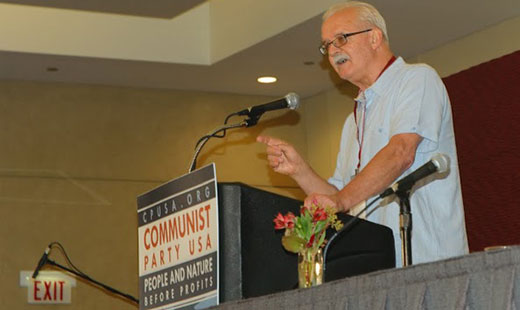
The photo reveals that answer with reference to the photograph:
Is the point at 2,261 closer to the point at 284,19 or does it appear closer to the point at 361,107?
the point at 284,19

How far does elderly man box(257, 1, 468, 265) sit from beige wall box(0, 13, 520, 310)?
418 centimetres

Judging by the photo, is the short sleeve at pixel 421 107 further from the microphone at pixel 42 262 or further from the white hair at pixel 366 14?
the microphone at pixel 42 262

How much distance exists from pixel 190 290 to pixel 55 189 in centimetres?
504

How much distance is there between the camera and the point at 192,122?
8.01m

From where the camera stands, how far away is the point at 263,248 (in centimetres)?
270

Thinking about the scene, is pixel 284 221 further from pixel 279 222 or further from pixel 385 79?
pixel 385 79

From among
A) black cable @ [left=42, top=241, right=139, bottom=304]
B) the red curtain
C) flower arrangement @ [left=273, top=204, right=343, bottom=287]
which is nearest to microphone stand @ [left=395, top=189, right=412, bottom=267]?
flower arrangement @ [left=273, top=204, right=343, bottom=287]

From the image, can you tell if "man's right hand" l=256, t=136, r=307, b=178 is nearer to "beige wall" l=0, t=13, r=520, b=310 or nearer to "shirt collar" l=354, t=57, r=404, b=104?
"shirt collar" l=354, t=57, r=404, b=104

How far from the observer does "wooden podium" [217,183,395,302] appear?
263 centimetres

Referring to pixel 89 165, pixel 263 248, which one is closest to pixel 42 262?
pixel 89 165

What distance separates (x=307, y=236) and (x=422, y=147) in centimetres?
76

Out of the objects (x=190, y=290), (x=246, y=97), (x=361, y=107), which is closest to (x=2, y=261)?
(x=246, y=97)

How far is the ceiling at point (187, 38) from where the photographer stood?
6.46m

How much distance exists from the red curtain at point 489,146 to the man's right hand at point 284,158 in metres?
3.13
